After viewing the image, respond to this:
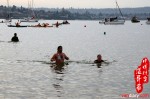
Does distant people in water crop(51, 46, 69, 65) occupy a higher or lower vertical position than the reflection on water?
higher

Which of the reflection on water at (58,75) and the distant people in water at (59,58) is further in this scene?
the distant people in water at (59,58)

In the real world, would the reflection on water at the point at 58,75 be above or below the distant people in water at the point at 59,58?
below

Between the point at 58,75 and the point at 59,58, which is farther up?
the point at 59,58

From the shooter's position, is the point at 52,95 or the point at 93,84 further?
the point at 93,84

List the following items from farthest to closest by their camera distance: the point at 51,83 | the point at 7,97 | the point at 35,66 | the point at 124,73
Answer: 1. the point at 35,66
2. the point at 124,73
3. the point at 51,83
4. the point at 7,97

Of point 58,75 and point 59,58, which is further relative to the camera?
point 59,58

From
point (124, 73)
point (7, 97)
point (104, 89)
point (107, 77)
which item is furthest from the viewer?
point (124, 73)

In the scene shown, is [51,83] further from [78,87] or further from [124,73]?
[124,73]

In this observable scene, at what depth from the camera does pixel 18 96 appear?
22078 mm

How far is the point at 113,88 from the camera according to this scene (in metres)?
25.2

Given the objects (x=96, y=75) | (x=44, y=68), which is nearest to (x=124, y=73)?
(x=96, y=75)

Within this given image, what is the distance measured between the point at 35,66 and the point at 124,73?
7.84 metres

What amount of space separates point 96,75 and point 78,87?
6.26m

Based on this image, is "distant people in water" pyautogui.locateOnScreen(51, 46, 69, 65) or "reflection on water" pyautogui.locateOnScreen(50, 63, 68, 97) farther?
"distant people in water" pyautogui.locateOnScreen(51, 46, 69, 65)
